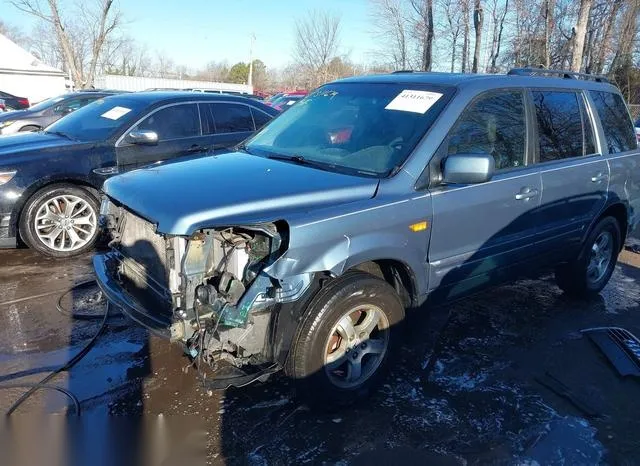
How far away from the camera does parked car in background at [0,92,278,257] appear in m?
5.36

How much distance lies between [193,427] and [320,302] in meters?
1.04

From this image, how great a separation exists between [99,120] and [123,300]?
392 cm

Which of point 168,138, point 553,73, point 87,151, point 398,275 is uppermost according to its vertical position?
point 553,73

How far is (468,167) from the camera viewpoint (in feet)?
10.2

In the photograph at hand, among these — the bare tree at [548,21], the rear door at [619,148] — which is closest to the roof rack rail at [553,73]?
the rear door at [619,148]

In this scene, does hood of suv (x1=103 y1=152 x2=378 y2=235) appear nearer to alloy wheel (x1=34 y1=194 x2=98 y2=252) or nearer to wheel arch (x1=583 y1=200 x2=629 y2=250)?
alloy wheel (x1=34 y1=194 x2=98 y2=252)

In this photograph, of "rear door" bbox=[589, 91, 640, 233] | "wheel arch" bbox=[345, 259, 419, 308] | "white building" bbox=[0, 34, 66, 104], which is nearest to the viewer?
"wheel arch" bbox=[345, 259, 419, 308]

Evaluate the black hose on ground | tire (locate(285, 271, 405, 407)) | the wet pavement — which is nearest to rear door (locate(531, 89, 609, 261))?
the wet pavement

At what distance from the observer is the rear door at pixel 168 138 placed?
19.7 feet

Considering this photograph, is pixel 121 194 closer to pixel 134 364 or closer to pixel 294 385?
pixel 134 364

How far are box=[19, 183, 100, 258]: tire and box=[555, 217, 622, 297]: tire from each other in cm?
485

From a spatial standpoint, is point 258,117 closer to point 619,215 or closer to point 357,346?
point 619,215

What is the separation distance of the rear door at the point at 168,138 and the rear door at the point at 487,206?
142 inches

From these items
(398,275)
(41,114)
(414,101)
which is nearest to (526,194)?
(414,101)
